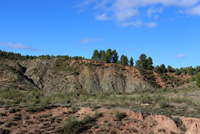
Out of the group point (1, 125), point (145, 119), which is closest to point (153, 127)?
point (145, 119)

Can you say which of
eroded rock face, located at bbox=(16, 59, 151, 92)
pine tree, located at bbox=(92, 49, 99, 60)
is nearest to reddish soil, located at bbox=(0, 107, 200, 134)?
eroded rock face, located at bbox=(16, 59, 151, 92)

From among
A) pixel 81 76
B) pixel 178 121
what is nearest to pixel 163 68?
pixel 81 76

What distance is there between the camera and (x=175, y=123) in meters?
16.1

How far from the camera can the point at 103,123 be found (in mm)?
16531

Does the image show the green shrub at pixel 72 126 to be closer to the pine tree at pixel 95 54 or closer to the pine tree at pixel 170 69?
the pine tree at pixel 170 69

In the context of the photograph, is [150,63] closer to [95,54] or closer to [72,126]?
[95,54]

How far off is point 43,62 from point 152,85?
4287 centimetres

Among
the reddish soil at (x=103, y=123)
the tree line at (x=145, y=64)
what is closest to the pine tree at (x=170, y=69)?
the tree line at (x=145, y=64)

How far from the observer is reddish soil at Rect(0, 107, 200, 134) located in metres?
15.4

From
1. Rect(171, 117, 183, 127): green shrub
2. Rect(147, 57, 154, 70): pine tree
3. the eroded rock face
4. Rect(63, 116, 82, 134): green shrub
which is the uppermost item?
Rect(147, 57, 154, 70): pine tree

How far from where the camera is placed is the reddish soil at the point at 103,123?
15.4 m

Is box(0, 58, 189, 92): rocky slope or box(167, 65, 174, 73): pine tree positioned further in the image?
box(167, 65, 174, 73): pine tree

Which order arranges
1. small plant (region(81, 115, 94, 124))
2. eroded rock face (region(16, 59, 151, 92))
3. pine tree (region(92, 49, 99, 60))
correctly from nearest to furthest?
small plant (region(81, 115, 94, 124)), eroded rock face (region(16, 59, 151, 92)), pine tree (region(92, 49, 99, 60))

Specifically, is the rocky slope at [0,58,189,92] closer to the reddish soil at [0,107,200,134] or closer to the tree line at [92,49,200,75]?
the tree line at [92,49,200,75]
